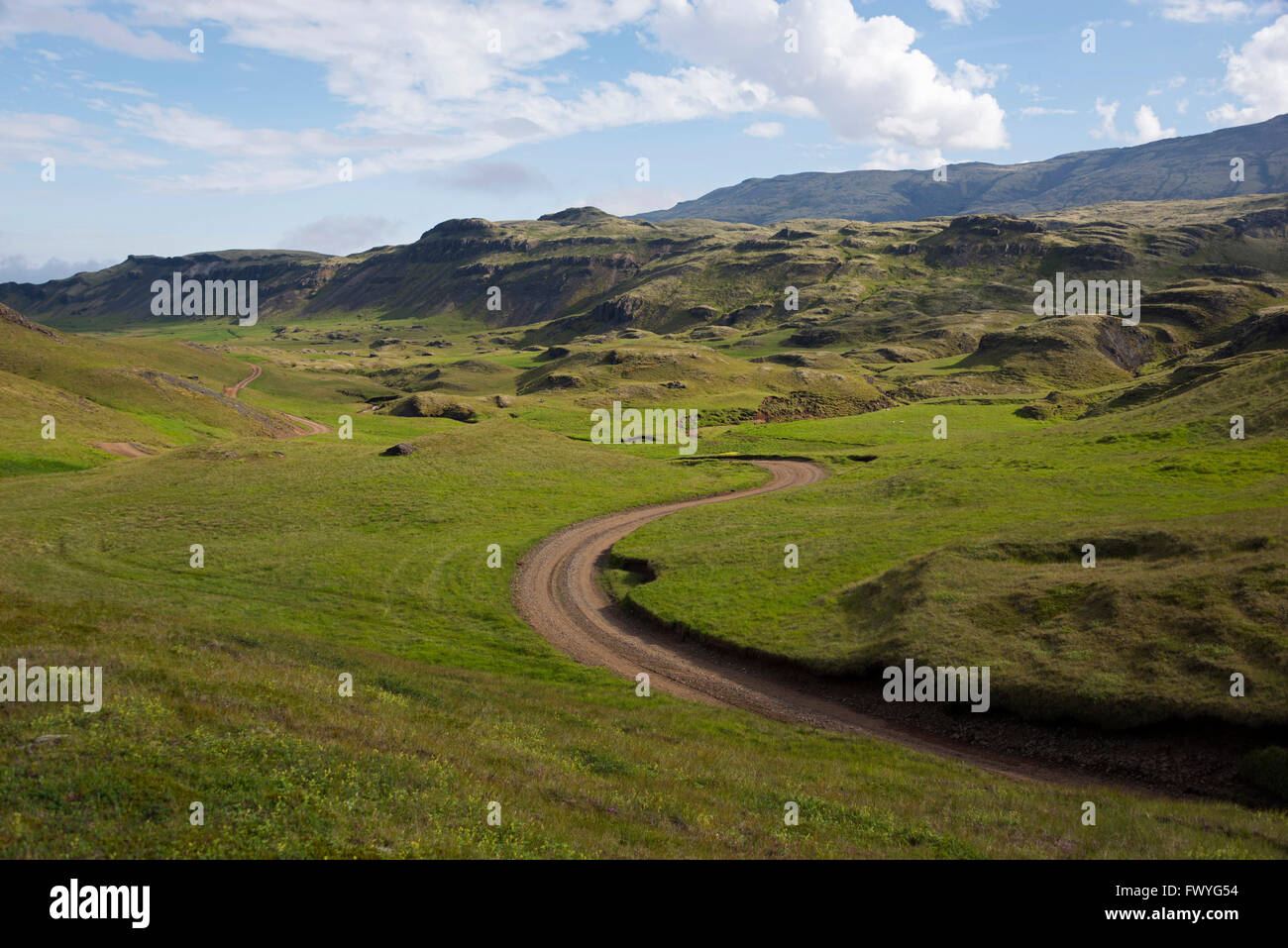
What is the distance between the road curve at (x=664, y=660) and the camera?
28.3m

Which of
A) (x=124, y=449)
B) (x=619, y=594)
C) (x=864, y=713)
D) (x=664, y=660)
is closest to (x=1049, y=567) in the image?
(x=864, y=713)

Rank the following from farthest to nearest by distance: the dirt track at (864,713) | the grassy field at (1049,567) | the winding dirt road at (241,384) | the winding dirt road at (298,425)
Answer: the winding dirt road at (241,384), the winding dirt road at (298,425), the grassy field at (1049,567), the dirt track at (864,713)

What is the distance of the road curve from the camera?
2827 cm

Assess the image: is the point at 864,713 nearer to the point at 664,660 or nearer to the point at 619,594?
the point at 664,660

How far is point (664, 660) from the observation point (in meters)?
37.6

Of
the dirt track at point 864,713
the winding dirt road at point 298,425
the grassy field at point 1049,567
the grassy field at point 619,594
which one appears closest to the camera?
the grassy field at point 619,594

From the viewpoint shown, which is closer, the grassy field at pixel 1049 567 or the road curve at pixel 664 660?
the grassy field at pixel 1049 567

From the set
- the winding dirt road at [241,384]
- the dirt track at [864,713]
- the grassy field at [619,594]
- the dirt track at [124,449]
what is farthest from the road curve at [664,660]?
the winding dirt road at [241,384]

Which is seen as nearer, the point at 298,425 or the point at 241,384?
the point at 298,425

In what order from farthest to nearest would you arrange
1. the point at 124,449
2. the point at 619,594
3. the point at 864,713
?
1. the point at 124,449
2. the point at 619,594
3. the point at 864,713

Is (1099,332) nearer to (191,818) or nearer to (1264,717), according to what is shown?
(1264,717)

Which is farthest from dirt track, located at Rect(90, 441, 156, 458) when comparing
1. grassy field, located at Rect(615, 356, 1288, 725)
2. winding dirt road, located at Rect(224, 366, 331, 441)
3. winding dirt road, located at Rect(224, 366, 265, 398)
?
grassy field, located at Rect(615, 356, 1288, 725)

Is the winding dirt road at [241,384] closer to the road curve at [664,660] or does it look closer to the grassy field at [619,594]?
the grassy field at [619,594]
